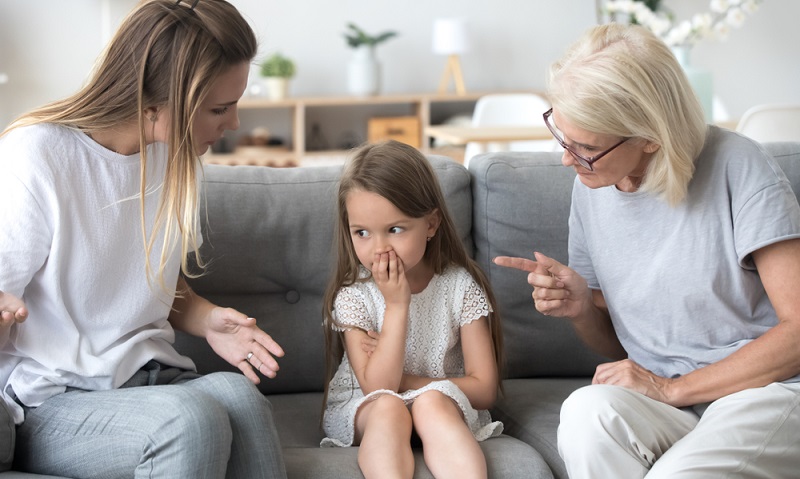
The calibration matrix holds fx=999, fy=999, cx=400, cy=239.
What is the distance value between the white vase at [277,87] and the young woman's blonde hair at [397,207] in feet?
12.8

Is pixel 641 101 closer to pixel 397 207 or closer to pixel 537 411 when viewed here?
pixel 397 207

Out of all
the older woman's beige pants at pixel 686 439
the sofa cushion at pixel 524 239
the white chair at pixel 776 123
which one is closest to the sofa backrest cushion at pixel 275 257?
the sofa cushion at pixel 524 239

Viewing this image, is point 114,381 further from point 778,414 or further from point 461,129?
point 461,129

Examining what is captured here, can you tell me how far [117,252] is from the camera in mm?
1689

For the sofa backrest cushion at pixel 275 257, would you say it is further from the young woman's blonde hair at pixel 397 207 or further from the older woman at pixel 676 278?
the older woman at pixel 676 278

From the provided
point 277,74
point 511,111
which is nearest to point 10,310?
point 511,111

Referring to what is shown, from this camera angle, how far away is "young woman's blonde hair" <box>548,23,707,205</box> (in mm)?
1598

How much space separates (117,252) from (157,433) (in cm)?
37

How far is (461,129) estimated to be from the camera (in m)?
4.15

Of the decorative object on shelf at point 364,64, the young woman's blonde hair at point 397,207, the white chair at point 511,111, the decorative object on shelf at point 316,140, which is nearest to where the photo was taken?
the young woman's blonde hair at point 397,207

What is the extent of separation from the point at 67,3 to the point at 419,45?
2.09 metres

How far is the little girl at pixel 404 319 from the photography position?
1.76 metres

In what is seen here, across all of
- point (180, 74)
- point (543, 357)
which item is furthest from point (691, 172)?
point (180, 74)

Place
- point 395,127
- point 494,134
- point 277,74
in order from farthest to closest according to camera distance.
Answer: point 395,127 < point 277,74 < point 494,134
